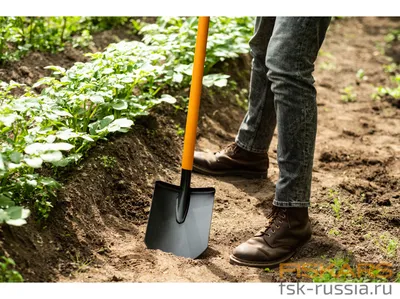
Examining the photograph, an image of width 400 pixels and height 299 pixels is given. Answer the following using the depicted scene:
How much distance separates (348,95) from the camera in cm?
493

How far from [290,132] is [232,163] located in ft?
2.66

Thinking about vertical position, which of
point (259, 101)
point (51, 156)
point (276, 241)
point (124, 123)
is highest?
point (259, 101)

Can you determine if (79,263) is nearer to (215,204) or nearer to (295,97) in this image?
(215,204)

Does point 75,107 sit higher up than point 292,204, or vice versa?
point 75,107

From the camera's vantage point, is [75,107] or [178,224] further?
[75,107]

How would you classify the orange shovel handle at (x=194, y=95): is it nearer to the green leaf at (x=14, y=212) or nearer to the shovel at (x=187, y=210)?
the shovel at (x=187, y=210)

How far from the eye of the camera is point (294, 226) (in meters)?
2.75

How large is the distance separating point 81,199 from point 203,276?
0.69 metres

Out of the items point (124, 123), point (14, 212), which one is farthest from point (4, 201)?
point (124, 123)

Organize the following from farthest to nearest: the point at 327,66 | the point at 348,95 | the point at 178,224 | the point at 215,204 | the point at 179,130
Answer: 1. the point at 327,66
2. the point at 348,95
3. the point at 179,130
4. the point at 215,204
5. the point at 178,224

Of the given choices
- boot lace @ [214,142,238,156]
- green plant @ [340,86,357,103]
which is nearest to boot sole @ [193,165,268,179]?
boot lace @ [214,142,238,156]

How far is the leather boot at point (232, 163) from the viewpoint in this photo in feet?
11.1

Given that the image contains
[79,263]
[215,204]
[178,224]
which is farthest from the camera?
[215,204]
